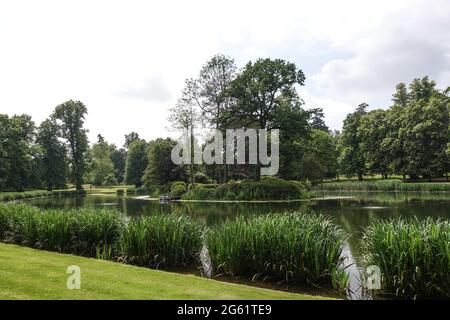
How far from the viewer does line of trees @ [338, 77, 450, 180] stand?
1690 inches

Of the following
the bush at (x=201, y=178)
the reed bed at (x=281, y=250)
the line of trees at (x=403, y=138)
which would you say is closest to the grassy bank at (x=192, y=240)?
the reed bed at (x=281, y=250)

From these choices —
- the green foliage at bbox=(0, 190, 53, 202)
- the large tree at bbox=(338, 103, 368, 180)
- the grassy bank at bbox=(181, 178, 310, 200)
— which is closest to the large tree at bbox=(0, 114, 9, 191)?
the green foliage at bbox=(0, 190, 53, 202)

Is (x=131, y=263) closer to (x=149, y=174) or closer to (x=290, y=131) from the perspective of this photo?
(x=290, y=131)

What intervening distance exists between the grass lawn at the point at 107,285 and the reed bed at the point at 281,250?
95cm

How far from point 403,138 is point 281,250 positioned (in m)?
44.5

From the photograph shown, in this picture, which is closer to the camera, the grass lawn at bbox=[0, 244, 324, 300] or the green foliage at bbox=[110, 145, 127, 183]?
the grass lawn at bbox=[0, 244, 324, 300]

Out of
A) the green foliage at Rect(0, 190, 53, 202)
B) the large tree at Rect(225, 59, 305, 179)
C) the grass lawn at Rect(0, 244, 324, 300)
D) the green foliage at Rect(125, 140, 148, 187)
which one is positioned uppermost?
the large tree at Rect(225, 59, 305, 179)

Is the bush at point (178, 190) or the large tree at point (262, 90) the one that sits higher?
the large tree at point (262, 90)

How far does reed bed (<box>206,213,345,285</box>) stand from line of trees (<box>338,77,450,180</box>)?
37.3 metres

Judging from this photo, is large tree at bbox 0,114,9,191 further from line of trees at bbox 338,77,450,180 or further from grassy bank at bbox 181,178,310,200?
line of trees at bbox 338,77,450,180

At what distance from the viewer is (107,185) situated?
7681 centimetres

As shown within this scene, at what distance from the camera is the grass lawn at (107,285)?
5.17 meters

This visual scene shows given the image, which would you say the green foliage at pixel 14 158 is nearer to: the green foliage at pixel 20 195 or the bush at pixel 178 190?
the green foliage at pixel 20 195

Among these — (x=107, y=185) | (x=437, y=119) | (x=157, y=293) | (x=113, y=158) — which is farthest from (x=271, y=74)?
(x=113, y=158)
